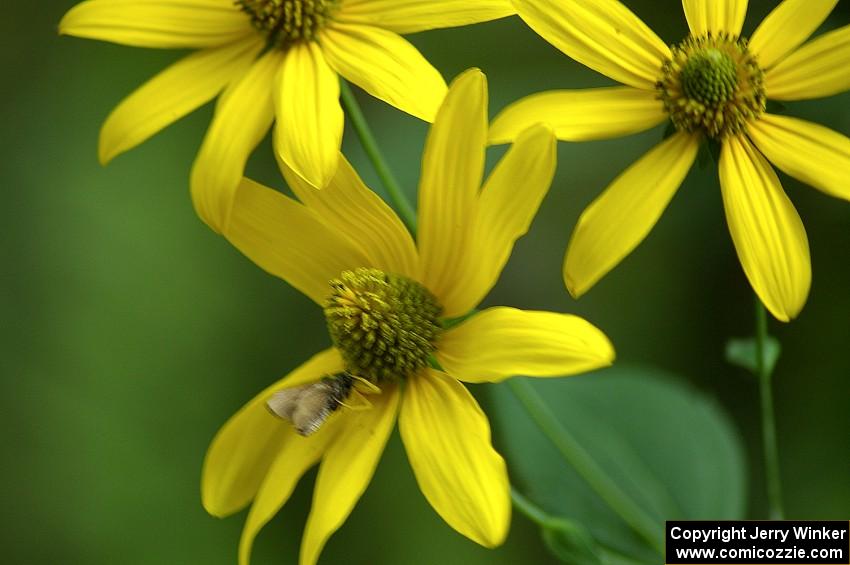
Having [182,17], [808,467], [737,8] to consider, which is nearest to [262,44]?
[182,17]

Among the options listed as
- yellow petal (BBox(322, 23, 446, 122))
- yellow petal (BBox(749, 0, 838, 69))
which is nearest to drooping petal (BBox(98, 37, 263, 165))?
yellow petal (BBox(322, 23, 446, 122))

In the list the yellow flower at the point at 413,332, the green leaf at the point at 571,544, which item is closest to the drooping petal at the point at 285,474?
the yellow flower at the point at 413,332

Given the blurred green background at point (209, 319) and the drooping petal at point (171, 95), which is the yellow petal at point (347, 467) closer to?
the drooping petal at point (171, 95)

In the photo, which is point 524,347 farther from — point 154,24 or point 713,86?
point 154,24

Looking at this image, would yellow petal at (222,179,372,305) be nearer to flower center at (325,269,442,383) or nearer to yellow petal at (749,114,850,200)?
flower center at (325,269,442,383)

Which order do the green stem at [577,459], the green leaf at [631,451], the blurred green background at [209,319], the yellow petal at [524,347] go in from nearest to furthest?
1. the yellow petal at [524,347]
2. the green stem at [577,459]
3. the green leaf at [631,451]
4. the blurred green background at [209,319]

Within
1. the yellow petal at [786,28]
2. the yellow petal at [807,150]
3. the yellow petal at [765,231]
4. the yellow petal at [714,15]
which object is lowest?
the yellow petal at [765,231]
